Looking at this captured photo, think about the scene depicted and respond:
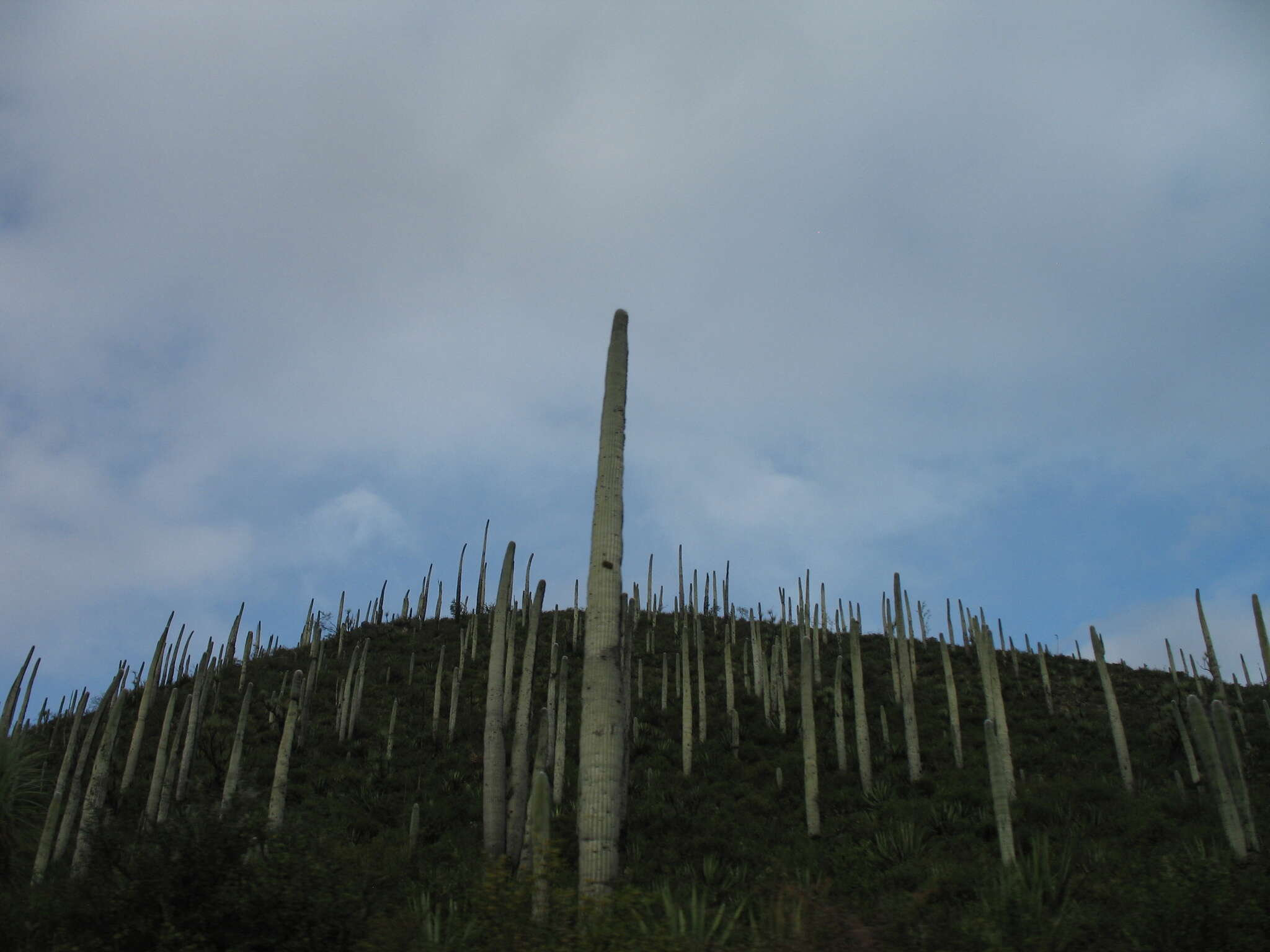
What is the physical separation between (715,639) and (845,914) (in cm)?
2233

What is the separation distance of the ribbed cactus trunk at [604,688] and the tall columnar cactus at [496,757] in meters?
4.63

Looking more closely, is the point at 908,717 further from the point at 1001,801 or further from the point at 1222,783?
the point at 1222,783

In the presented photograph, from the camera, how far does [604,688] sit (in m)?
8.74

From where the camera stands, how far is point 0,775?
52.7ft

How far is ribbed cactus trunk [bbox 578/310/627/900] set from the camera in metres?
8.21

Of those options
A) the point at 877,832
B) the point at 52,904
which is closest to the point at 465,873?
the point at 52,904

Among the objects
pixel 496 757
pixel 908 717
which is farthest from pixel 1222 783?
pixel 496 757

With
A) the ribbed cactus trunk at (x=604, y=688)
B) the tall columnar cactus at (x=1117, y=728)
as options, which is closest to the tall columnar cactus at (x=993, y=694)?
the tall columnar cactus at (x=1117, y=728)

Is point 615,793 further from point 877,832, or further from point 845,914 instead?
point 877,832

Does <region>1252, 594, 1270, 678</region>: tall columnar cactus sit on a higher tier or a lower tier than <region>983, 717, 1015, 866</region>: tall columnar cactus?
higher

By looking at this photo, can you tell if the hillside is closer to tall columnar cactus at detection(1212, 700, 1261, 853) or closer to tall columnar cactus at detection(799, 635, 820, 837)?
tall columnar cactus at detection(799, 635, 820, 837)

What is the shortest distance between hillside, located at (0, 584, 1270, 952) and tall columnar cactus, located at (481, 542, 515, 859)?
2.33ft

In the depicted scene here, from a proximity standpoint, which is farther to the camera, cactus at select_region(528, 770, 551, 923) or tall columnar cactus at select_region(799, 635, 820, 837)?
tall columnar cactus at select_region(799, 635, 820, 837)

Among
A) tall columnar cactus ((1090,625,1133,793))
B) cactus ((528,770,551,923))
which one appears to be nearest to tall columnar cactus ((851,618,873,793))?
tall columnar cactus ((1090,625,1133,793))
